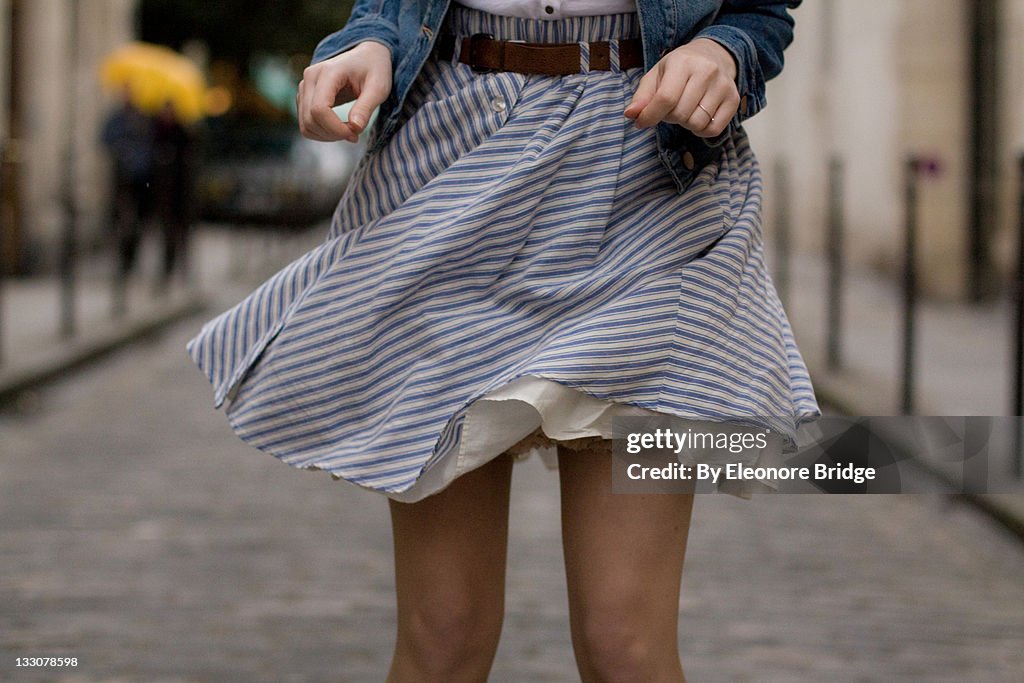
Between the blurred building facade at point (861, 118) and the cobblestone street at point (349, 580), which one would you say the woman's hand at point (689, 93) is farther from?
the blurred building facade at point (861, 118)

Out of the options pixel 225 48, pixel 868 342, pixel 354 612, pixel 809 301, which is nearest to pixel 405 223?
pixel 354 612

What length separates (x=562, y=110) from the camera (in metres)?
1.93

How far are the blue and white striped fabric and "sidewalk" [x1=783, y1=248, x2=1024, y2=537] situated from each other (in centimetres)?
386

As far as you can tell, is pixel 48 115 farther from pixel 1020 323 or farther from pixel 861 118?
pixel 1020 323

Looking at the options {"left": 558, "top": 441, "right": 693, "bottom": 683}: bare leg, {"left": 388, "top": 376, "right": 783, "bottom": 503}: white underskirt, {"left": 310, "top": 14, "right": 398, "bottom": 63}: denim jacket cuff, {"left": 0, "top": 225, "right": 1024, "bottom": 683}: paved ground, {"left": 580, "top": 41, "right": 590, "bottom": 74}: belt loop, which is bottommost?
{"left": 0, "top": 225, "right": 1024, "bottom": 683}: paved ground

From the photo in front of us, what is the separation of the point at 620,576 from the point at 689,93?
579 mm

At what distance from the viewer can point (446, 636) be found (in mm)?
1975

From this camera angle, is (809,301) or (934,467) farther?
(809,301)

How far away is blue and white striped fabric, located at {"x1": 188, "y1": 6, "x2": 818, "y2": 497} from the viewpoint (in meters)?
1.83

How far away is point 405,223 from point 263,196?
2297 cm

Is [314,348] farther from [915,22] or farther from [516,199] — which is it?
[915,22]

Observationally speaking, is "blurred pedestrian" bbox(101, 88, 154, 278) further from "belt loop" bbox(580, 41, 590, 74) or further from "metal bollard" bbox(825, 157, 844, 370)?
"belt loop" bbox(580, 41, 590, 74)

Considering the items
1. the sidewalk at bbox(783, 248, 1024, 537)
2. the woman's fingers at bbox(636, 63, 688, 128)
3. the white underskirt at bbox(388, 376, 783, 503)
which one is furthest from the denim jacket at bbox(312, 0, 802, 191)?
the sidewalk at bbox(783, 248, 1024, 537)

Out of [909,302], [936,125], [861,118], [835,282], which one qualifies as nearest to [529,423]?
[909,302]
